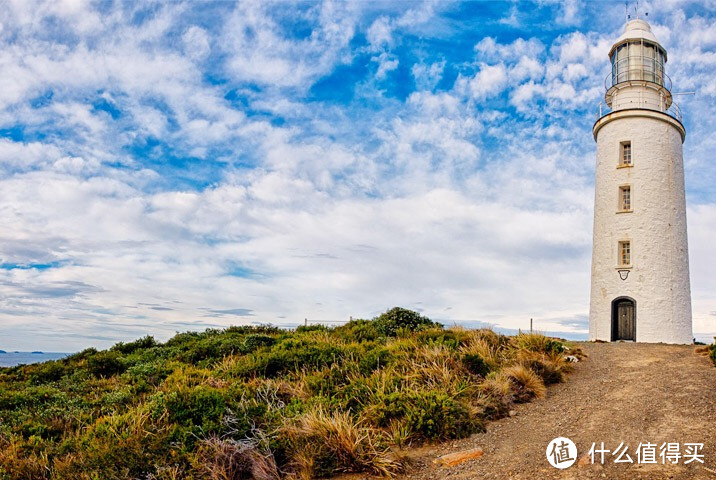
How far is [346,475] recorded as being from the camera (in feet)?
20.9

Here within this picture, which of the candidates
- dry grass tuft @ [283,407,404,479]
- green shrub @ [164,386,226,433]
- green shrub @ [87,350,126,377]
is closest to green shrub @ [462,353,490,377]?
dry grass tuft @ [283,407,404,479]

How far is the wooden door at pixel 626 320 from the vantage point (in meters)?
19.5

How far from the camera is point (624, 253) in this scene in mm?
20141

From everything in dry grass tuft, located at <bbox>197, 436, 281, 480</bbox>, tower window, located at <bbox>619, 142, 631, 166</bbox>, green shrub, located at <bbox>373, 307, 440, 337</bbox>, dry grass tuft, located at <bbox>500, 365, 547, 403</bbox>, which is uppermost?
tower window, located at <bbox>619, 142, 631, 166</bbox>

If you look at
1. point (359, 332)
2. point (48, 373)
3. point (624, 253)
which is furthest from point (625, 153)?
point (48, 373)

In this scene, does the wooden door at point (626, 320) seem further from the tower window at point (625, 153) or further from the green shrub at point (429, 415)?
the green shrub at point (429, 415)

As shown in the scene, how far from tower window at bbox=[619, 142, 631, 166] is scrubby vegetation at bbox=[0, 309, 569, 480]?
1221 centimetres

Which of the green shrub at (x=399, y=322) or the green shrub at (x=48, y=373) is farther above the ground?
the green shrub at (x=399, y=322)

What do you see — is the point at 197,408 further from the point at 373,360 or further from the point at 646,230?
the point at 646,230

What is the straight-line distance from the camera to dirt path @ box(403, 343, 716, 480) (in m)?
6.05

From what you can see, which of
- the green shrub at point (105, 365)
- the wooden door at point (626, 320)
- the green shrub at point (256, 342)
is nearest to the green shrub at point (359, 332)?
the green shrub at point (256, 342)

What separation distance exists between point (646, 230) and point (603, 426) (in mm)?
14704

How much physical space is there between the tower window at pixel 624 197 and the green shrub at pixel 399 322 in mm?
10801

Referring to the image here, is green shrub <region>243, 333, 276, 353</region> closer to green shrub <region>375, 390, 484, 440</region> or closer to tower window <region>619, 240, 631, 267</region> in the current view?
green shrub <region>375, 390, 484, 440</region>
